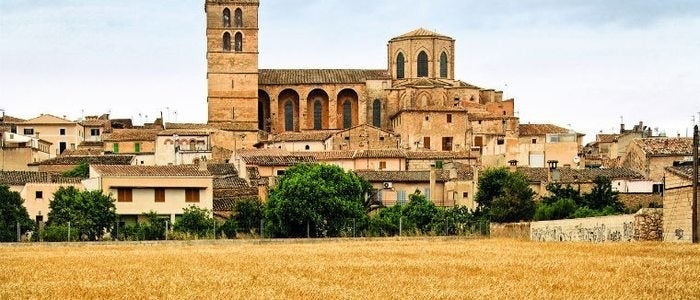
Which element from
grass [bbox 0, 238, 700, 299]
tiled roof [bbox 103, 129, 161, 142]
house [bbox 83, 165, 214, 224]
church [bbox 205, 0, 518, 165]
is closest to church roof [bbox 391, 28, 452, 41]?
church [bbox 205, 0, 518, 165]

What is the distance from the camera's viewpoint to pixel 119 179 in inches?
2218

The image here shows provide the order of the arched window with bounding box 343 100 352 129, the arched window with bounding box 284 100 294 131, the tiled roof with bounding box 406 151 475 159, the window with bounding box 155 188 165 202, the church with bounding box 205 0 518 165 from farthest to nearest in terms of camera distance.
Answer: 1. the arched window with bounding box 343 100 352 129
2. the arched window with bounding box 284 100 294 131
3. the church with bounding box 205 0 518 165
4. the tiled roof with bounding box 406 151 475 159
5. the window with bounding box 155 188 165 202

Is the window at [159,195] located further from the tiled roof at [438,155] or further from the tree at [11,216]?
the tiled roof at [438,155]

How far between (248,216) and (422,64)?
47454mm

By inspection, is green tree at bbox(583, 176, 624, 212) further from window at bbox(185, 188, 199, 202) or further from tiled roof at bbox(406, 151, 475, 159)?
tiled roof at bbox(406, 151, 475, 159)

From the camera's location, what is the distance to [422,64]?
323ft

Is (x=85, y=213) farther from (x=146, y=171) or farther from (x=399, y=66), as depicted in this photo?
(x=399, y=66)

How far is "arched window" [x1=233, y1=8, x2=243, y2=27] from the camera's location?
310 ft

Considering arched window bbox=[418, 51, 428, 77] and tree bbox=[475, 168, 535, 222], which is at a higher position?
arched window bbox=[418, 51, 428, 77]

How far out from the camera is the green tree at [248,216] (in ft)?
173

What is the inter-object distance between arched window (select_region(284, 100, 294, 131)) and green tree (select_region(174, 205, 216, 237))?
44773mm

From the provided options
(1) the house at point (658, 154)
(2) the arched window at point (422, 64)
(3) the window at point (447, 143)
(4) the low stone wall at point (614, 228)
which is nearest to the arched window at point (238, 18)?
(2) the arched window at point (422, 64)

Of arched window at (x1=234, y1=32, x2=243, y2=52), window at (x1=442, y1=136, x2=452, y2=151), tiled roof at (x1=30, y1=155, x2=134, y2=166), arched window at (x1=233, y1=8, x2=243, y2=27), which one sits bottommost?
tiled roof at (x1=30, y1=155, x2=134, y2=166)

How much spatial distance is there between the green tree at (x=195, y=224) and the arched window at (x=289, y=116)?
44.8m
